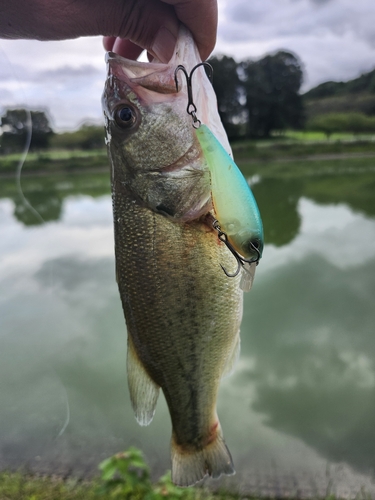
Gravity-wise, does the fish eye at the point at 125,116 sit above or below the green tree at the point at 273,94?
below

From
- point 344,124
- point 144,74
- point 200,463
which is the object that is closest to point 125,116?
point 144,74

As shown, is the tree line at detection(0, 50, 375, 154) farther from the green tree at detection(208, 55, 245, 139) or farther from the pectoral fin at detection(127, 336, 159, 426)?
Result: the pectoral fin at detection(127, 336, 159, 426)

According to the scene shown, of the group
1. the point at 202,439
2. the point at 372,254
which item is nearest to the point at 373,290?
the point at 372,254

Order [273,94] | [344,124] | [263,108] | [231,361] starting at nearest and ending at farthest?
[231,361], [263,108], [273,94], [344,124]

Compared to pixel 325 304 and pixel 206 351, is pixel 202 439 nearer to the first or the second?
pixel 206 351

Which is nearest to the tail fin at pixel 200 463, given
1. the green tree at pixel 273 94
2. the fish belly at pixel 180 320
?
the fish belly at pixel 180 320

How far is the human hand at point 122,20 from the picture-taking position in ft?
3.71

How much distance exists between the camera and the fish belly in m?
1.15

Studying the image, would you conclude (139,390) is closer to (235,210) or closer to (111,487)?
(235,210)

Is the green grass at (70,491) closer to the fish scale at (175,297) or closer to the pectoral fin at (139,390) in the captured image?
the pectoral fin at (139,390)

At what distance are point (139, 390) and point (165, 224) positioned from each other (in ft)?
1.96

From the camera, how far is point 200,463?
1372 millimetres

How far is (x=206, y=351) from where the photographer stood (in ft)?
4.18

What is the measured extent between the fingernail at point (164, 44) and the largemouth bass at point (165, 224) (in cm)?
4
